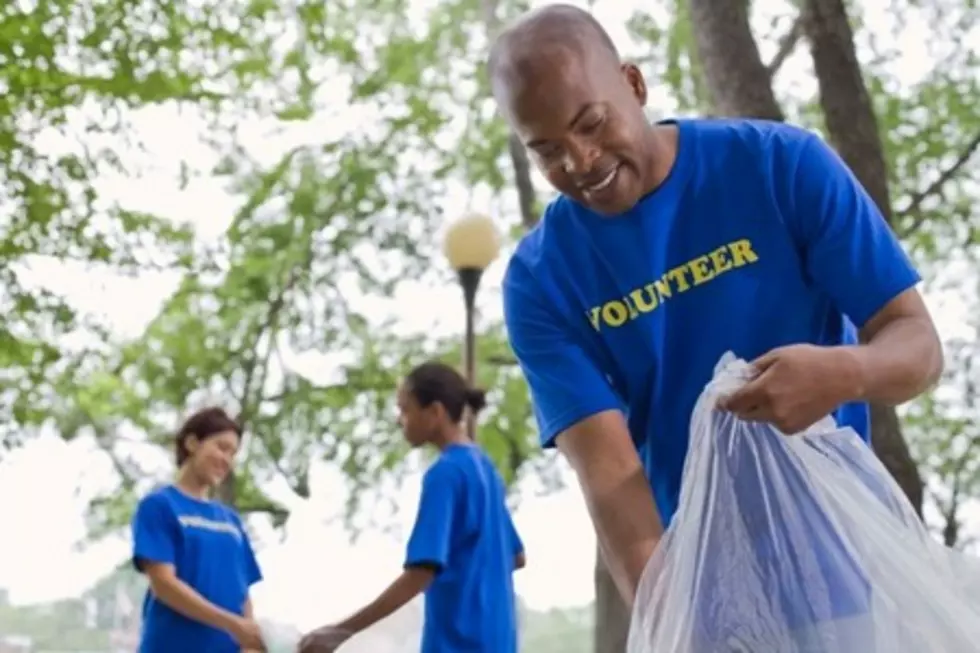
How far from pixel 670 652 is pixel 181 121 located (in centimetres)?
680

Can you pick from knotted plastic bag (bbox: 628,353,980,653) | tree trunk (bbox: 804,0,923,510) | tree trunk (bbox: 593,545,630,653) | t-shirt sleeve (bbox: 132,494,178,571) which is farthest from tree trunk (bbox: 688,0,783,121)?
knotted plastic bag (bbox: 628,353,980,653)

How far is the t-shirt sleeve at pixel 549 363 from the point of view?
166 cm

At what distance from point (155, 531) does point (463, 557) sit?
3.28ft

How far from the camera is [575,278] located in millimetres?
1672

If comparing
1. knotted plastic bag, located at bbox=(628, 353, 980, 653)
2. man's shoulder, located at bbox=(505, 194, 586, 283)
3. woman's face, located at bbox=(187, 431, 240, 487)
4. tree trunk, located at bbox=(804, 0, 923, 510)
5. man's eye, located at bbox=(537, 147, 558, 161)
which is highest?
tree trunk, located at bbox=(804, 0, 923, 510)

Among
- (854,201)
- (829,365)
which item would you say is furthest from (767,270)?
(829,365)

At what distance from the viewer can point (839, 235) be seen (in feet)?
5.16

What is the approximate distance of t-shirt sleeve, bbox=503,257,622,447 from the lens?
1657 mm

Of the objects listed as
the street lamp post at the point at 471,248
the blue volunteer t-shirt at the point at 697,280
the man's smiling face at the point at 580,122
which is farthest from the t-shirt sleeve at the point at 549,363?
the street lamp post at the point at 471,248

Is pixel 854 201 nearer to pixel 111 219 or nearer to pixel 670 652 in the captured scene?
pixel 670 652

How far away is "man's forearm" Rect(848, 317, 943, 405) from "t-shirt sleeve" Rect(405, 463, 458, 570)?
2.42m

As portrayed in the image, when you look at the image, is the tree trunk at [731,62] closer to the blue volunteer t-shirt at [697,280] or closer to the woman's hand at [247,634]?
the woman's hand at [247,634]

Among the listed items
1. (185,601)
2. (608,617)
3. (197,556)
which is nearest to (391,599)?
(185,601)

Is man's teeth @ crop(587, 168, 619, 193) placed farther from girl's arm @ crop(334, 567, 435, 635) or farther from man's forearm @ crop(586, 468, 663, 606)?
girl's arm @ crop(334, 567, 435, 635)
